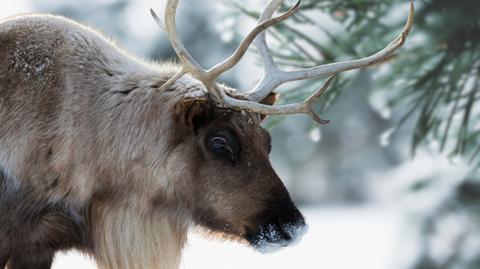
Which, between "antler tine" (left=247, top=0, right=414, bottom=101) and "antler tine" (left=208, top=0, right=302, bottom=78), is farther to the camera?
"antler tine" (left=247, top=0, right=414, bottom=101)

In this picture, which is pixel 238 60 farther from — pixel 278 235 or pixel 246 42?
pixel 278 235

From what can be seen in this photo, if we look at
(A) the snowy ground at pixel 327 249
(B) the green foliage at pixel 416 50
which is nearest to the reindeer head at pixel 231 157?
(A) the snowy ground at pixel 327 249

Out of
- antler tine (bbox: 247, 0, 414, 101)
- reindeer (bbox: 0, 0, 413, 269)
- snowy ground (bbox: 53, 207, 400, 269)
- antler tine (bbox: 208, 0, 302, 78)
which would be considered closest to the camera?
antler tine (bbox: 208, 0, 302, 78)

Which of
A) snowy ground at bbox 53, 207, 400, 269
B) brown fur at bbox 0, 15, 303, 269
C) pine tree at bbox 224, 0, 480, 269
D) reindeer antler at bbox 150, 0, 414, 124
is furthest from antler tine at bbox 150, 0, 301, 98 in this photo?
pine tree at bbox 224, 0, 480, 269

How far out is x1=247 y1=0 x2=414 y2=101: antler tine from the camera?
22.1 feet

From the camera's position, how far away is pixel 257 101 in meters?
6.96

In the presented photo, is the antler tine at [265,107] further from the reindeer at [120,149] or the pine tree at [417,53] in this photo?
the pine tree at [417,53]

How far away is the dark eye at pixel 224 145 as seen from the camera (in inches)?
262

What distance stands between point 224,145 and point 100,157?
25.6 inches

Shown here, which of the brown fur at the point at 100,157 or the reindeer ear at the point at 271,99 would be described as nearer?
the brown fur at the point at 100,157

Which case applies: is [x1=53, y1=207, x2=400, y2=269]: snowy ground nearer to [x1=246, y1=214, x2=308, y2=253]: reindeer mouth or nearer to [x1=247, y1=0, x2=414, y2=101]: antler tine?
[x1=246, y1=214, x2=308, y2=253]: reindeer mouth

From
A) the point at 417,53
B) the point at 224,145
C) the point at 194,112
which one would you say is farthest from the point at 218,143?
the point at 417,53

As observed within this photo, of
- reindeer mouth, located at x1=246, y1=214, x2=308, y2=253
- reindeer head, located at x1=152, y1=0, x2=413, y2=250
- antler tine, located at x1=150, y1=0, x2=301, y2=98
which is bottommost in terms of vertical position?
reindeer mouth, located at x1=246, y1=214, x2=308, y2=253

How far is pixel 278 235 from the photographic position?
654 cm
